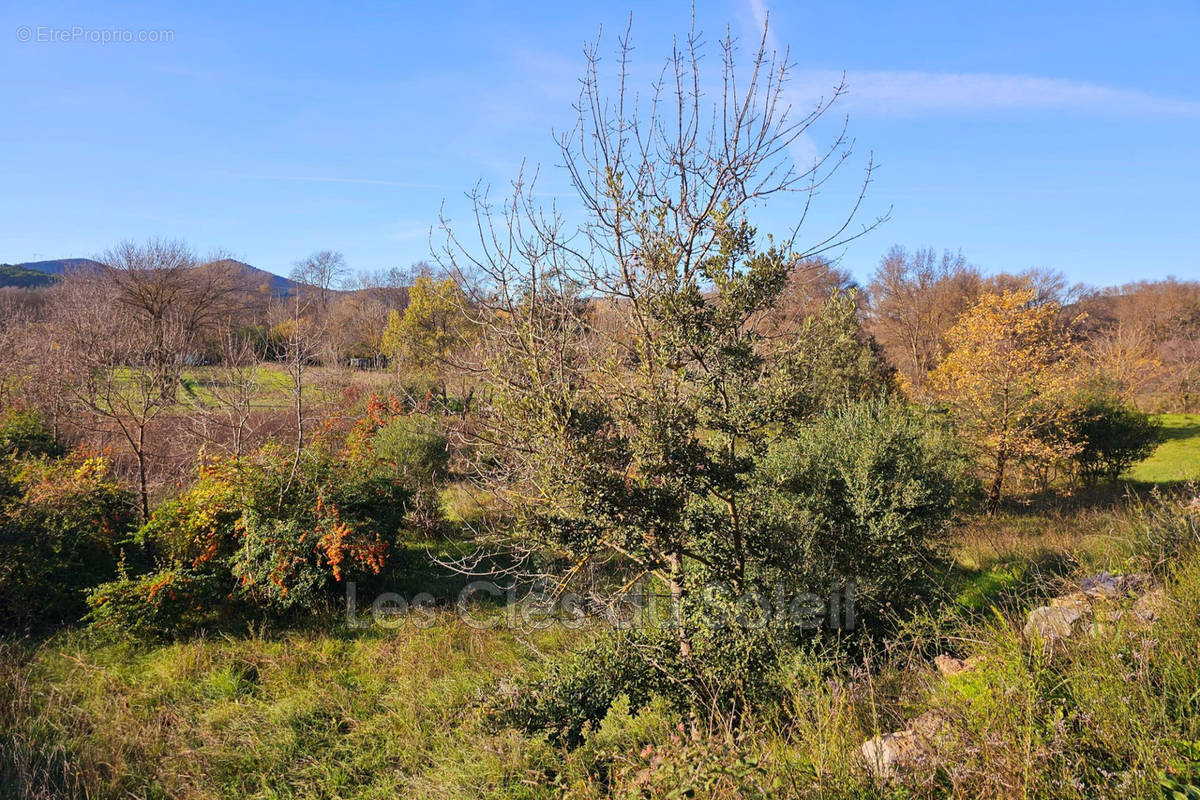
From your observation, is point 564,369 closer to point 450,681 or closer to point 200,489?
point 450,681

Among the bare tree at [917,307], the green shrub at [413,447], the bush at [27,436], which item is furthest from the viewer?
the bare tree at [917,307]

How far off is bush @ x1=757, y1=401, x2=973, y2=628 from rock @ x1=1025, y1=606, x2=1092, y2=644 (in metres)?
1.56

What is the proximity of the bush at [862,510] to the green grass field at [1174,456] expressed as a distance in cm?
1240

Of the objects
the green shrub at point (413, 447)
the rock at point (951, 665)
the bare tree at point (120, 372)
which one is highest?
the bare tree at point (120, 372)

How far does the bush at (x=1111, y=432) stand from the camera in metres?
14.6

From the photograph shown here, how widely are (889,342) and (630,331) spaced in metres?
32.2

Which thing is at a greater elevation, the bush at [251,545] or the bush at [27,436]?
the bush at [27,436]

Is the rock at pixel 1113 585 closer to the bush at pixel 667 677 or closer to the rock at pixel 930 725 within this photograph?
the rock at pixel 930 725

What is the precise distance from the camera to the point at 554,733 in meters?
4.23

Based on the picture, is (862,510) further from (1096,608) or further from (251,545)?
(251,545)

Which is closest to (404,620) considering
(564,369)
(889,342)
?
(564,369)

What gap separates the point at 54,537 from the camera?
24.7ft

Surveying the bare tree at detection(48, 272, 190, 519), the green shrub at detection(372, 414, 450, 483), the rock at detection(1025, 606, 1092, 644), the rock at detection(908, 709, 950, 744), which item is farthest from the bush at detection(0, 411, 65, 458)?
the rock at detection(1025, 606, 1092, 644)

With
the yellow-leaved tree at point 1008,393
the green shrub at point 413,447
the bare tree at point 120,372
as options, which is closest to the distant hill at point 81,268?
the bare tree at point 120,372
